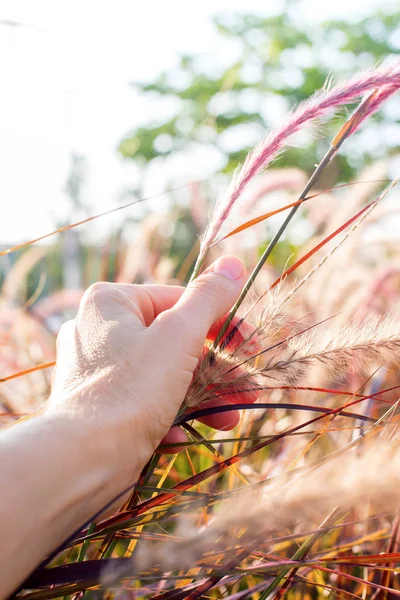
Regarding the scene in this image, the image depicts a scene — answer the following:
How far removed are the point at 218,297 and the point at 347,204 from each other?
170 centimetres

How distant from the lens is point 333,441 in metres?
1.54

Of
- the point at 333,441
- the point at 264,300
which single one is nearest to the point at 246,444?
the point at 333,441

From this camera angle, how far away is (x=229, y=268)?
0.88 metres

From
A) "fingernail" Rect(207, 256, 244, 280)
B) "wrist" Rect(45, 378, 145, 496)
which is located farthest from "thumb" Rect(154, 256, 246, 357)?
"wrist" Rect(45, 378, 145, 496)

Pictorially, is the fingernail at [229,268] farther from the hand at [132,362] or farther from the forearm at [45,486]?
the forearm at [45,486]

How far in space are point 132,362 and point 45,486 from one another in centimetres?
20

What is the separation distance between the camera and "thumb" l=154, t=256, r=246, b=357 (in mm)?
773

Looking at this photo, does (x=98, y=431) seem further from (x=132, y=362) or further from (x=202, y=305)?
(x=202, y=305)

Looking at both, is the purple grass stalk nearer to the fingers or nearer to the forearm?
the fingers

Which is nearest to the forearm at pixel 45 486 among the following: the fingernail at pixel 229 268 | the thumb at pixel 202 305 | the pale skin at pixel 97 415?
the pale skin at pixel 97 415

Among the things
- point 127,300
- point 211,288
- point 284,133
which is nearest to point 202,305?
point 211,288

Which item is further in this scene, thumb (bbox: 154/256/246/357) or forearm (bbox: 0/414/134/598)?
thumb (bbox: 154/256/246/357)

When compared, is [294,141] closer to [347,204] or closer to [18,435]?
[18,435]

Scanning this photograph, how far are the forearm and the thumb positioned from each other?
0.18 metres
